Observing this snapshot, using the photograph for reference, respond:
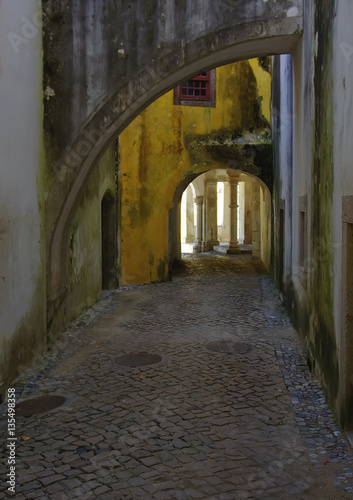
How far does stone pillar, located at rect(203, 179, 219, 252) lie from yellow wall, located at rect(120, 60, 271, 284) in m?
9.66

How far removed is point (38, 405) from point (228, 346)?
314 cm

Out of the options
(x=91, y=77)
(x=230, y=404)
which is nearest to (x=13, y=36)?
(x=91, y=77)

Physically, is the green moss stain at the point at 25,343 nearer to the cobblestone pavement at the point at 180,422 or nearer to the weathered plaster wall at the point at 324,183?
the cobblestone pavement at the point at 180,422

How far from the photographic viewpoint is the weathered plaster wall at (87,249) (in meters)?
9.11

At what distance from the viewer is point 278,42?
7.70 meters

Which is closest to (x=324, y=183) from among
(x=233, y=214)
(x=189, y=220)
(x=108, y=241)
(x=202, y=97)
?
(x=108, y=241)

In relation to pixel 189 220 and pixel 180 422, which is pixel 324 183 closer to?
pixel 180 422

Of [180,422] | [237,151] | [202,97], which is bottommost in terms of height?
[180,422]

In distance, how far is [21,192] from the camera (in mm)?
6316

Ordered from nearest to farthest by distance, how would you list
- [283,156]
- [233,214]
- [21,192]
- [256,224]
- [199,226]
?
[21,192] → [283,156] → [256,224] → [233,214] → [199,226]

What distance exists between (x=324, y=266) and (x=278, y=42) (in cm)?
372

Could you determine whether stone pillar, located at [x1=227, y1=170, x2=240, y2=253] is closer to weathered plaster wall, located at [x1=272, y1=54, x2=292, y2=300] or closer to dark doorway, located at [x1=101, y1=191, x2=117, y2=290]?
weathered plaster wall, located at [x1=272, y1=54, x2=292, y2=300]

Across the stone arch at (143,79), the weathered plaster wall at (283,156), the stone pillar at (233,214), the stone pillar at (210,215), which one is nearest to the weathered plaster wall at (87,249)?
the stone arch at (143,79)

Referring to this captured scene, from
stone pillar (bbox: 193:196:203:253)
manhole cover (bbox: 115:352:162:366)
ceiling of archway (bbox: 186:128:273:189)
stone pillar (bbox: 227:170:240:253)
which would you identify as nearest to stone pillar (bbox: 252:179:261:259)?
stone pillar (bbox: 227:170:240:253)
